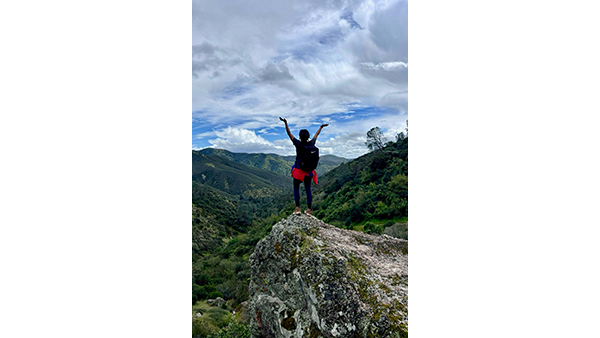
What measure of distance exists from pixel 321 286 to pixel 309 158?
5.91 ft

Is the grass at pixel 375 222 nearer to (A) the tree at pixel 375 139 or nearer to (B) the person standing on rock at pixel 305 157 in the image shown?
(B) the person standing on rock at pixel 305 157

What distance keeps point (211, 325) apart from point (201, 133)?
6.64 meters

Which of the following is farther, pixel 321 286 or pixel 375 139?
pixel 375 139

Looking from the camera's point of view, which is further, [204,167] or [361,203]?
[204,167]

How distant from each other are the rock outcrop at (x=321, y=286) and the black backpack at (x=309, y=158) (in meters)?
0.76

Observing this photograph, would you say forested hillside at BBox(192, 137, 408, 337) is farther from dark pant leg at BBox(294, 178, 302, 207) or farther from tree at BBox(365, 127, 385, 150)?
dark pant leg at BBox(294, 178, 302, 207)

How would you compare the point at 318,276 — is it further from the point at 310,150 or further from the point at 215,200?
the point at 215,200

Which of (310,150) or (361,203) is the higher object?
(310,150)

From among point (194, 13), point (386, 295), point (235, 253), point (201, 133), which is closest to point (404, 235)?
point (386, 295)

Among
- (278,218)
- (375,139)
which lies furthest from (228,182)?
(278,218)

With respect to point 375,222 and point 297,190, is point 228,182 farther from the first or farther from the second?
point 297,190

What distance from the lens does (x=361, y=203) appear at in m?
13.2

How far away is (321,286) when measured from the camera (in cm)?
324

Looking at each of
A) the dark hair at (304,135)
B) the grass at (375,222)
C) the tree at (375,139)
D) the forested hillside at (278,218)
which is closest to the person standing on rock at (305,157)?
the dark hair at (304,135)
